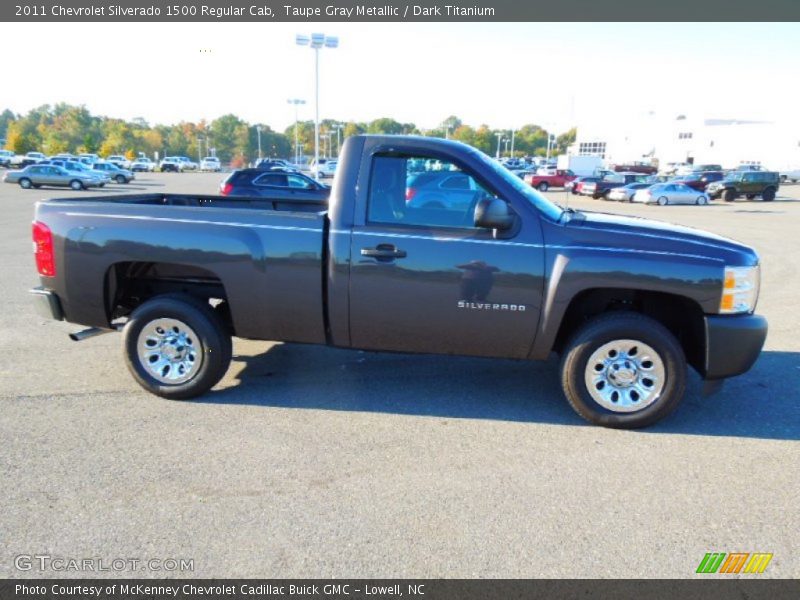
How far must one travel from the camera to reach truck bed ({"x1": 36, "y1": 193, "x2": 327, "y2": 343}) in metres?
4.12

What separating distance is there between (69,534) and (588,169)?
60932mm

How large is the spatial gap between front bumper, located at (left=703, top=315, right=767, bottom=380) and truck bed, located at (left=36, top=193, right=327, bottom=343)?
282 centimetres

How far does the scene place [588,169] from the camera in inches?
2276

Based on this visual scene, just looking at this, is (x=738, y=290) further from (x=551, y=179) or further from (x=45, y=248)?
(x=551, y=179)

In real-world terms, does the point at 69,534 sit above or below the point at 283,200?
below

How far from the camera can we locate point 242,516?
9.75 ft

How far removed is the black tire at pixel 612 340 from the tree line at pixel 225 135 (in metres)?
104

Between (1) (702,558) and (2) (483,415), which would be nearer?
(1) (702,558)

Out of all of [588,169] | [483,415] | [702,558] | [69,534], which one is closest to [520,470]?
[483,415]

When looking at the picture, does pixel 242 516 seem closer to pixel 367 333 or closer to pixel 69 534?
pixel 69 534

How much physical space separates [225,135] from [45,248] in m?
140
